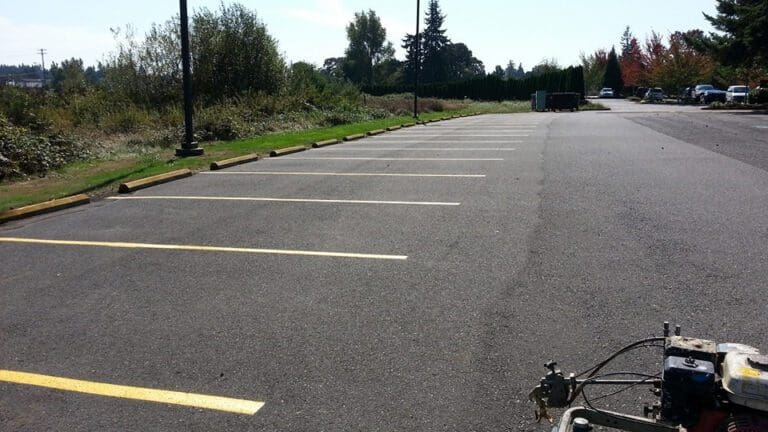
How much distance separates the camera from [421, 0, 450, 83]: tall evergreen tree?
9906cm

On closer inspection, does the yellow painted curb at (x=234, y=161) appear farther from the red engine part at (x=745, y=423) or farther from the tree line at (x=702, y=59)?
the tree line at (x=702, y=59)

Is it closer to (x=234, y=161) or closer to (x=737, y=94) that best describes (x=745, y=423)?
(x=234, y=161)

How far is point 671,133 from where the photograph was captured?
18.6 m

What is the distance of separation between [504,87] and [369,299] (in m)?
63.3

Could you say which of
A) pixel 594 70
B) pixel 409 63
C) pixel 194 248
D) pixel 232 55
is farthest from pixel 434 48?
pixel 194 248

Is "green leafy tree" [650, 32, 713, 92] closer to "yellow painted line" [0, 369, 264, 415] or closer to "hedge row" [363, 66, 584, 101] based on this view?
"hedge row" [363, 66, 584, 101]

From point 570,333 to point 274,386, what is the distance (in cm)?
199

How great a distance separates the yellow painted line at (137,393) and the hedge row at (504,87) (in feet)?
186

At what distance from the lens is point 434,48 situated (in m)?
99.4

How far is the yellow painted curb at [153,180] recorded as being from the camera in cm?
964

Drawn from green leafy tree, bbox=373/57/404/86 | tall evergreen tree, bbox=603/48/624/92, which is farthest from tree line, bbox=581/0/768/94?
green leafy tree, bbox=373/57/404/86

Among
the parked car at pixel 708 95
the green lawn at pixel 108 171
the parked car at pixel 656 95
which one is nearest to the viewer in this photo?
the green lawn at pixel 108 171

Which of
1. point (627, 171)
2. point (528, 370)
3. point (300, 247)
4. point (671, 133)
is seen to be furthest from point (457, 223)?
point (671, 133)

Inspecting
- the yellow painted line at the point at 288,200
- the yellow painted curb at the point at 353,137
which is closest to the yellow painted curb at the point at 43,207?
the yellow painted line at the point at 288,200
